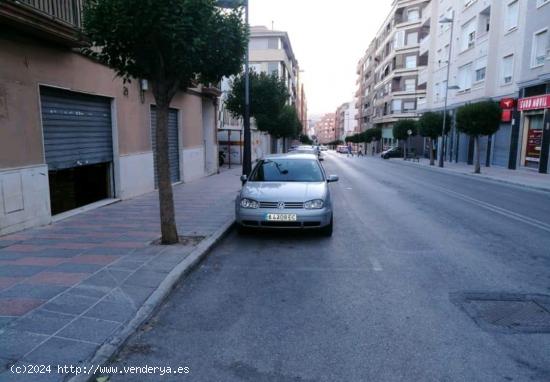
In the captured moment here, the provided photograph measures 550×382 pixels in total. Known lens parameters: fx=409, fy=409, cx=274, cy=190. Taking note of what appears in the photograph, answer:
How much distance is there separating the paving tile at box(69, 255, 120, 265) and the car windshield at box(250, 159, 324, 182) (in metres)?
3.46

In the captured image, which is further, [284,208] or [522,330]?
[284,208]

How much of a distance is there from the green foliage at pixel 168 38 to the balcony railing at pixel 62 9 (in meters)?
2.30

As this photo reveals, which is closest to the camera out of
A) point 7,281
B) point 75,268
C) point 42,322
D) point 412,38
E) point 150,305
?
point 42,322

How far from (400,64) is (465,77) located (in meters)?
24.9

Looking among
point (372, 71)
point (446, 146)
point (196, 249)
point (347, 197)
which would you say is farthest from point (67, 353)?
point (372, 71)

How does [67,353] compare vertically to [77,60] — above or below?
below

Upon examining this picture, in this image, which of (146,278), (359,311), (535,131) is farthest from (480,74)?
(146,278)

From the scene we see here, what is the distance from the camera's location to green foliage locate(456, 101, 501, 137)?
2314 centimetres

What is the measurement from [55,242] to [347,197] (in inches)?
347

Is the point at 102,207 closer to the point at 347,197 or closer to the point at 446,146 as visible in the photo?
the point at 347,197

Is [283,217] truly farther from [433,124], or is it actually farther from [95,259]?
[433,124]

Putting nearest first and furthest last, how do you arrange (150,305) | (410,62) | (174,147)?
(150,305)
(174,147)
(410,62)

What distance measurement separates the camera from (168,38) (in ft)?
18.2

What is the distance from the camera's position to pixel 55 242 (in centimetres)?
657
